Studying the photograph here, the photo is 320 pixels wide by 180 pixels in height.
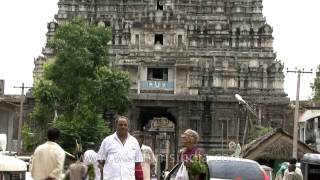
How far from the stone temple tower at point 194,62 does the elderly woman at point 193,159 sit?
43.9 meters

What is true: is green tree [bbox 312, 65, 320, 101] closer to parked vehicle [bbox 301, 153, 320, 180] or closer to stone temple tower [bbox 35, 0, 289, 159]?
stone temple tower [bbox 35, 0, 289, 159]

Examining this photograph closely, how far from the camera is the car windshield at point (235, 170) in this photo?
1602 centimetres

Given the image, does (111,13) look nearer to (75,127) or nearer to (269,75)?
(269,75)

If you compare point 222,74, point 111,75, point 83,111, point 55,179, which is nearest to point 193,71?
point 222,74

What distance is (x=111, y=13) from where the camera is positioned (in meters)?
64.6

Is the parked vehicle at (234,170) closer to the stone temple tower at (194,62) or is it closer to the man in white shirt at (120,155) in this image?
the man in white shirt at (120,155)

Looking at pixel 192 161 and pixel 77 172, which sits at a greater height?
pixel 192 161

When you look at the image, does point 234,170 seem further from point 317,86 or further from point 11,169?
point 317,86

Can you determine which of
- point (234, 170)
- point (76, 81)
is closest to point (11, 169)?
point (234, 170)

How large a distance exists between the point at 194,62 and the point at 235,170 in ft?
145

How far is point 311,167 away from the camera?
766 inches

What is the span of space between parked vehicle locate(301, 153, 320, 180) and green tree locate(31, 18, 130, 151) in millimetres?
27822

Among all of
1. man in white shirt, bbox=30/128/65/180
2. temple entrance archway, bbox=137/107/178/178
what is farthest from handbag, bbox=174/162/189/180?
temple entrance archway, bbox=137/107/178/178

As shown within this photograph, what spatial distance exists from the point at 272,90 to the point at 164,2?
1058 centimetres
